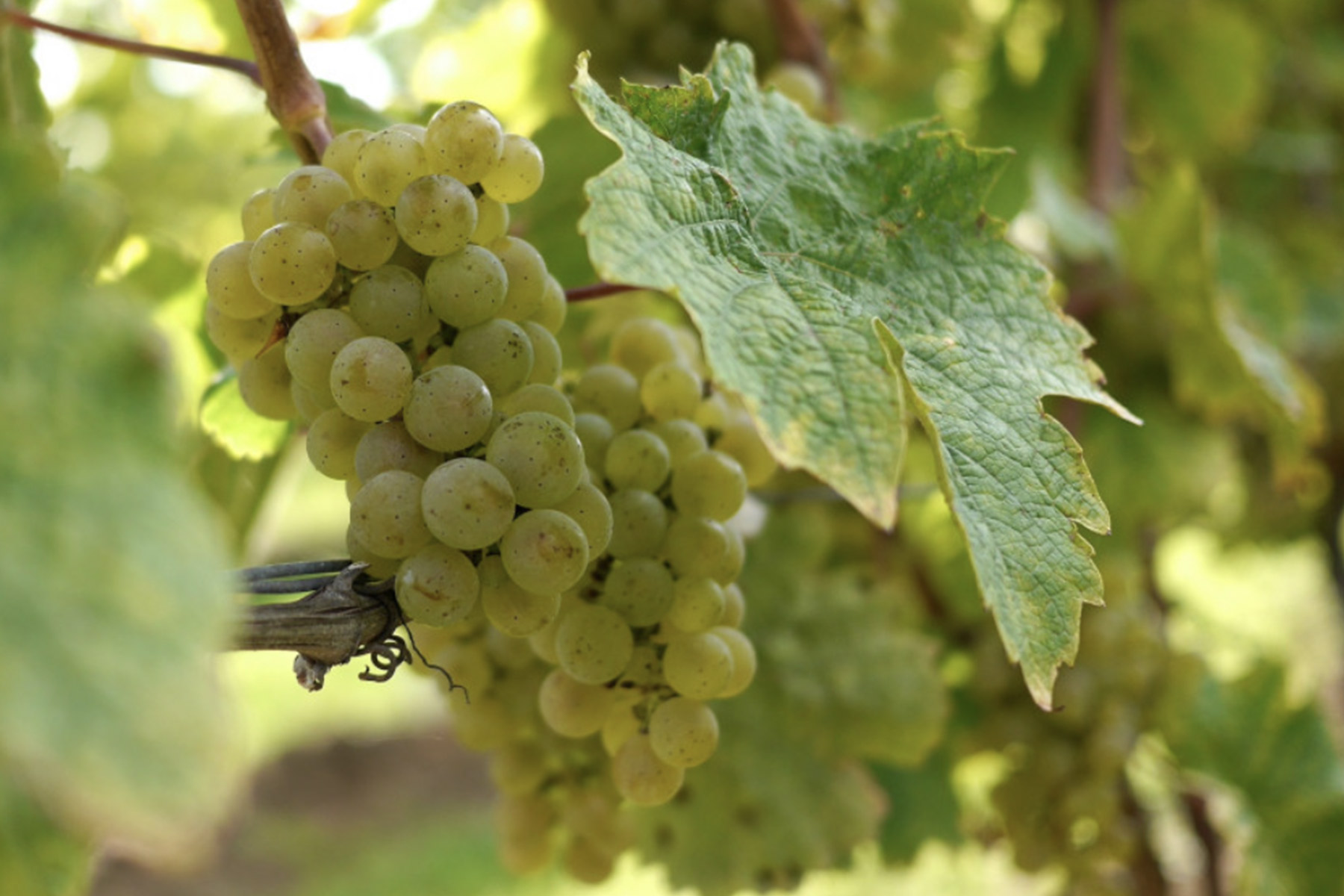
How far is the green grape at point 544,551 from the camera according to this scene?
44 cm

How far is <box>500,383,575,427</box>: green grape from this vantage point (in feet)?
1.58

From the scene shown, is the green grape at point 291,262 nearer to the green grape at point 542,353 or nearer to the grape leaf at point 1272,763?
the green grape at point 542,353

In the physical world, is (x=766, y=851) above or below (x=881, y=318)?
below

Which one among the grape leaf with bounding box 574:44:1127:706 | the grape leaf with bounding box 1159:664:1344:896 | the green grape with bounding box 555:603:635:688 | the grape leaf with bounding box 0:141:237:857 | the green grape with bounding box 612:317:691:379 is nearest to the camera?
the grape leaf with bounding box 0:141:237:857

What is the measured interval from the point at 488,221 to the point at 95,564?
28 centimetres

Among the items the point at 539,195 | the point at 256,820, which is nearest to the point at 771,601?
the point at 539,195

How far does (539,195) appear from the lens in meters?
0.74

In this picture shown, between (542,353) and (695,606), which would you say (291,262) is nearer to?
(542,353)

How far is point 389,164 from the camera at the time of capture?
0.47 meters

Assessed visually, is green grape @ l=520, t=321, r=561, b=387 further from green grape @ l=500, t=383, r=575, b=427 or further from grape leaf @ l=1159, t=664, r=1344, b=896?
grape leaf @ l=1159, t=664, r=1344, b=896

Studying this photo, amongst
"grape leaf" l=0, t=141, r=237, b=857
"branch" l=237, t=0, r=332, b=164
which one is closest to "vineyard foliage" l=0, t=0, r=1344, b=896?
"grape leaf" l=0, t=141, r=237, b=857

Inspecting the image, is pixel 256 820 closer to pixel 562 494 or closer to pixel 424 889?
pixel 424 889

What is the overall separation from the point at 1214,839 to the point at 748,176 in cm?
91

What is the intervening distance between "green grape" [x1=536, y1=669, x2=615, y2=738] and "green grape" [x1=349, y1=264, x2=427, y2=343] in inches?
7.1
